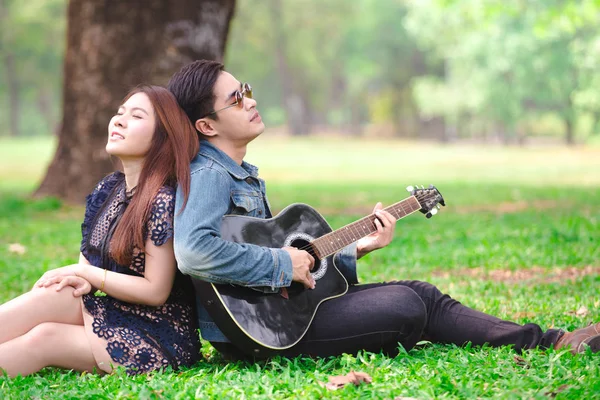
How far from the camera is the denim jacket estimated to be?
3.56 meters

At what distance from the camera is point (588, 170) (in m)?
24.0

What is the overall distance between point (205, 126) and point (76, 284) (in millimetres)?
949

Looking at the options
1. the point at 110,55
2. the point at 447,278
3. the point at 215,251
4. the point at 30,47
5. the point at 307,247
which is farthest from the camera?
the point at 30,47

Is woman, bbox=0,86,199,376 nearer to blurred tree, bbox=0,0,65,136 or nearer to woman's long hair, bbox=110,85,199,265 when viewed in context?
woman's long hair, bbox=110,85,199,265

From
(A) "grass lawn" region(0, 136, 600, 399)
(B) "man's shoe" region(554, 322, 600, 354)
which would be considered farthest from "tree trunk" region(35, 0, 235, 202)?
(B) "man's shoe" region(554, 322, 600, 354)

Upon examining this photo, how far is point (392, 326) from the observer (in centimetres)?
386

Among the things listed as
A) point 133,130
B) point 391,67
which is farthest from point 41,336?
point 391,67

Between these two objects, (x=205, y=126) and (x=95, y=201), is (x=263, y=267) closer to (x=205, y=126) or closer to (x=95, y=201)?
(x=205, y=126)

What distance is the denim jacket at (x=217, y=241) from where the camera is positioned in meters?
3.56

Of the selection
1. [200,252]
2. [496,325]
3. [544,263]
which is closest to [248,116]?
[200,252]

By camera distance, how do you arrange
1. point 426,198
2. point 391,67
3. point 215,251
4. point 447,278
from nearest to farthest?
point 215,251
point 426,198
point 447,278
point 391,67

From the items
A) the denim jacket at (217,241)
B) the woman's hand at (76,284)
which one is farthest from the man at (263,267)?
the woman's hand at (76,284)

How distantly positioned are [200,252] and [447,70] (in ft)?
182

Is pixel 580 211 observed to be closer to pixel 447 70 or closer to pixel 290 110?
pixel 447 70
